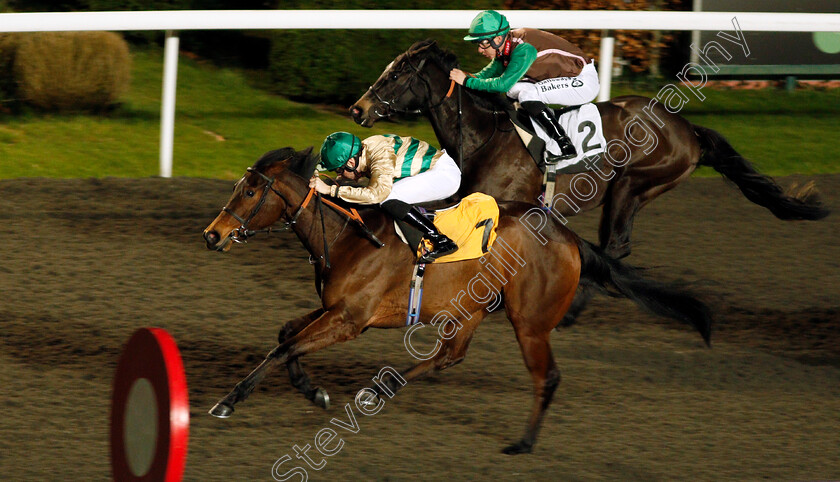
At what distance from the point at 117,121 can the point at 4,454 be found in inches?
210

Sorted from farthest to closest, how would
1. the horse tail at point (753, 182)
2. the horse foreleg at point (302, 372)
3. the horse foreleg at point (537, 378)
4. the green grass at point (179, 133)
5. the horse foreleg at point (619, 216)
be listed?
the green grass at point (179, 133) → the horse tail at point (753, 182) → the horse foreleg at point (619, 216) → the horse foreleg at point (302, 372) → the horse foreleg at point (537, 378)

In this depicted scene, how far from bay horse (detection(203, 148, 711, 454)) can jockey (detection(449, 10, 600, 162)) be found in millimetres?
1357

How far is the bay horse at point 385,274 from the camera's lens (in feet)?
15.3

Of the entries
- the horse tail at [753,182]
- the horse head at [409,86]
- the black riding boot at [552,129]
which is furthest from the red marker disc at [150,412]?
the horse tail at [753,182]

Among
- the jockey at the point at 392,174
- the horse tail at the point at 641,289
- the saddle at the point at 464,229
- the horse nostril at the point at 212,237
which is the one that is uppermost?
the jockey at the point at 392,174

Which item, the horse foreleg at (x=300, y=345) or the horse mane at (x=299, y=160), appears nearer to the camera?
the horse foreleg at (x=300, y=345)

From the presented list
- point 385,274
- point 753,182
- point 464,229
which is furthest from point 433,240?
point 753,182

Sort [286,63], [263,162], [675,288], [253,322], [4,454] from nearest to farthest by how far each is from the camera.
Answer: [4,454]
[263,162]
[675,288]
[253,322]
[286,63]

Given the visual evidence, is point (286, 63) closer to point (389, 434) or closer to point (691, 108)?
point (691, 108)

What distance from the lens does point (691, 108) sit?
404 inches

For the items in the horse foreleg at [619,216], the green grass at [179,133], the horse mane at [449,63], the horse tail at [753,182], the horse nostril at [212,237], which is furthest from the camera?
the green grass at [179,133]

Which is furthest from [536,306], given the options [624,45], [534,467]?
[624,45]

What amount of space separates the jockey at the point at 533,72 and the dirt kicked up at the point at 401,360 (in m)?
1.24

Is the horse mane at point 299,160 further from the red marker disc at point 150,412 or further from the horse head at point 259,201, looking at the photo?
the red marker disc at point 150,412
